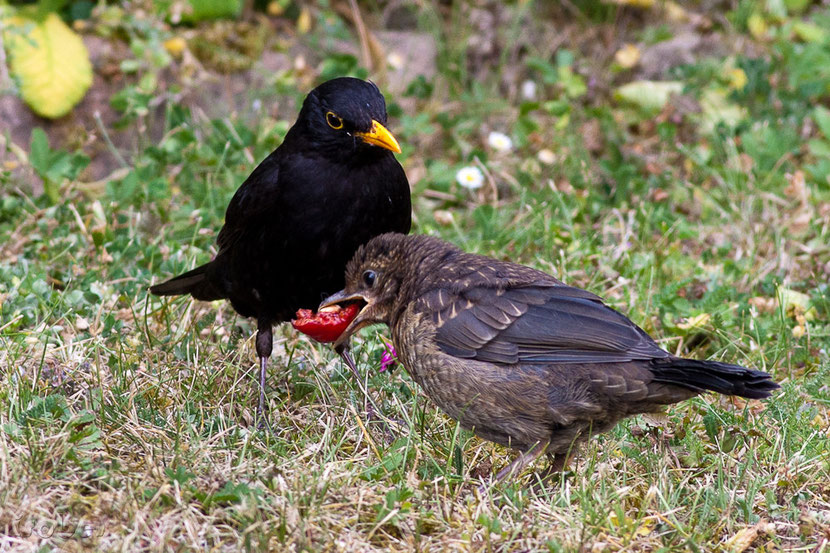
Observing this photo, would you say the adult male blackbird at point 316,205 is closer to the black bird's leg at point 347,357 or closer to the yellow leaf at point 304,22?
the black bird's leg at point 347,357

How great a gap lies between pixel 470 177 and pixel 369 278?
2554 millimetres

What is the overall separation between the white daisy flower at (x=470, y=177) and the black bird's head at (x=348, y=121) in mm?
2055

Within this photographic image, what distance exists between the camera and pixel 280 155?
4812 mm

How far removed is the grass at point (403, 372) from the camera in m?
3.56

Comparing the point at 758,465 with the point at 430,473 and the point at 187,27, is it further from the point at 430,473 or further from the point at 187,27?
the point at 187,27

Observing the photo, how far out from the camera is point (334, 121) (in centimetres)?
465

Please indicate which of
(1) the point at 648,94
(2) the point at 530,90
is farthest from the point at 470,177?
(1) the point at 648,94

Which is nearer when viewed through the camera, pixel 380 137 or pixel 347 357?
pixel 380 137

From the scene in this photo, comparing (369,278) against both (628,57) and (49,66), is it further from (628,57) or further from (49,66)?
(628,57)

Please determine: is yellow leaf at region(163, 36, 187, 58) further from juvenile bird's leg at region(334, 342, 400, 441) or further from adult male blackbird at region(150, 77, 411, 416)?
juvenile bird's leg at region(334, 342, 400, 441)

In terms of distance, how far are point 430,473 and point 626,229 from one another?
2.85 m

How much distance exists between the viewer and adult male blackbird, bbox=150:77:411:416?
456 cm

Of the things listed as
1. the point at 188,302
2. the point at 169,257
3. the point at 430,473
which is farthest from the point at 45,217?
the point at 430,473

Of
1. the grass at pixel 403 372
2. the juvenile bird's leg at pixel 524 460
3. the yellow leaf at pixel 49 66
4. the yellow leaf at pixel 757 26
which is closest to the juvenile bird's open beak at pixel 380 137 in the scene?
the grass at pixel 403 372
